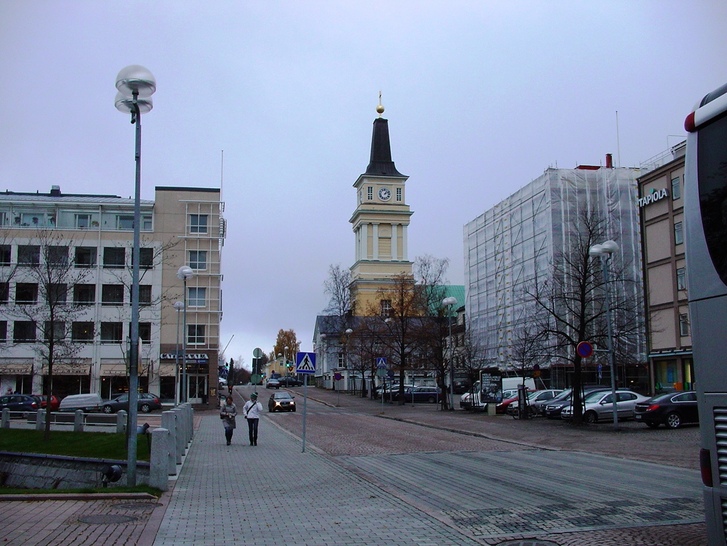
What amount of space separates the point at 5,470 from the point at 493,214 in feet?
187

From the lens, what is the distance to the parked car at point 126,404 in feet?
156

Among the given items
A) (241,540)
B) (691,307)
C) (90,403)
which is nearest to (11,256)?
(90,403)

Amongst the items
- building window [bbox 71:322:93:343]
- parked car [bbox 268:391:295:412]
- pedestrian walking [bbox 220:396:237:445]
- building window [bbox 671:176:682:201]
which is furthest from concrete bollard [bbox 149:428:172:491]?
building window [bbox 71:322:93:343]

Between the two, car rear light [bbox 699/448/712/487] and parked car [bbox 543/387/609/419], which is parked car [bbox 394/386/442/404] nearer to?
parked car [bbox 543/387/609/419]

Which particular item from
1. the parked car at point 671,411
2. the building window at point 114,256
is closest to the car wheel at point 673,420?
the parked car at point 671,411

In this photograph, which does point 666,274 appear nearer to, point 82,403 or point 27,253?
point 82,403

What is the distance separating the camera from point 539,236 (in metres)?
63.5

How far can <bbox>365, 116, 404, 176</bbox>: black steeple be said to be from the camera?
372ft

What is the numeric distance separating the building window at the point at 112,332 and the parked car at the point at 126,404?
413 inches

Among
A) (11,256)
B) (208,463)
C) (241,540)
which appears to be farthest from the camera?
(11,256)

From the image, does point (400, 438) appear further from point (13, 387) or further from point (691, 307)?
point (13, 387)

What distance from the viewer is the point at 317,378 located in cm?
12800

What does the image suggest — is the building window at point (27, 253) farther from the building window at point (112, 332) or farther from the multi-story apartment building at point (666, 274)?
the multi-story apartment building at point (666, 274)

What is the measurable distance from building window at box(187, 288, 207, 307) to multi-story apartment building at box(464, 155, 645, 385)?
23131 mm
